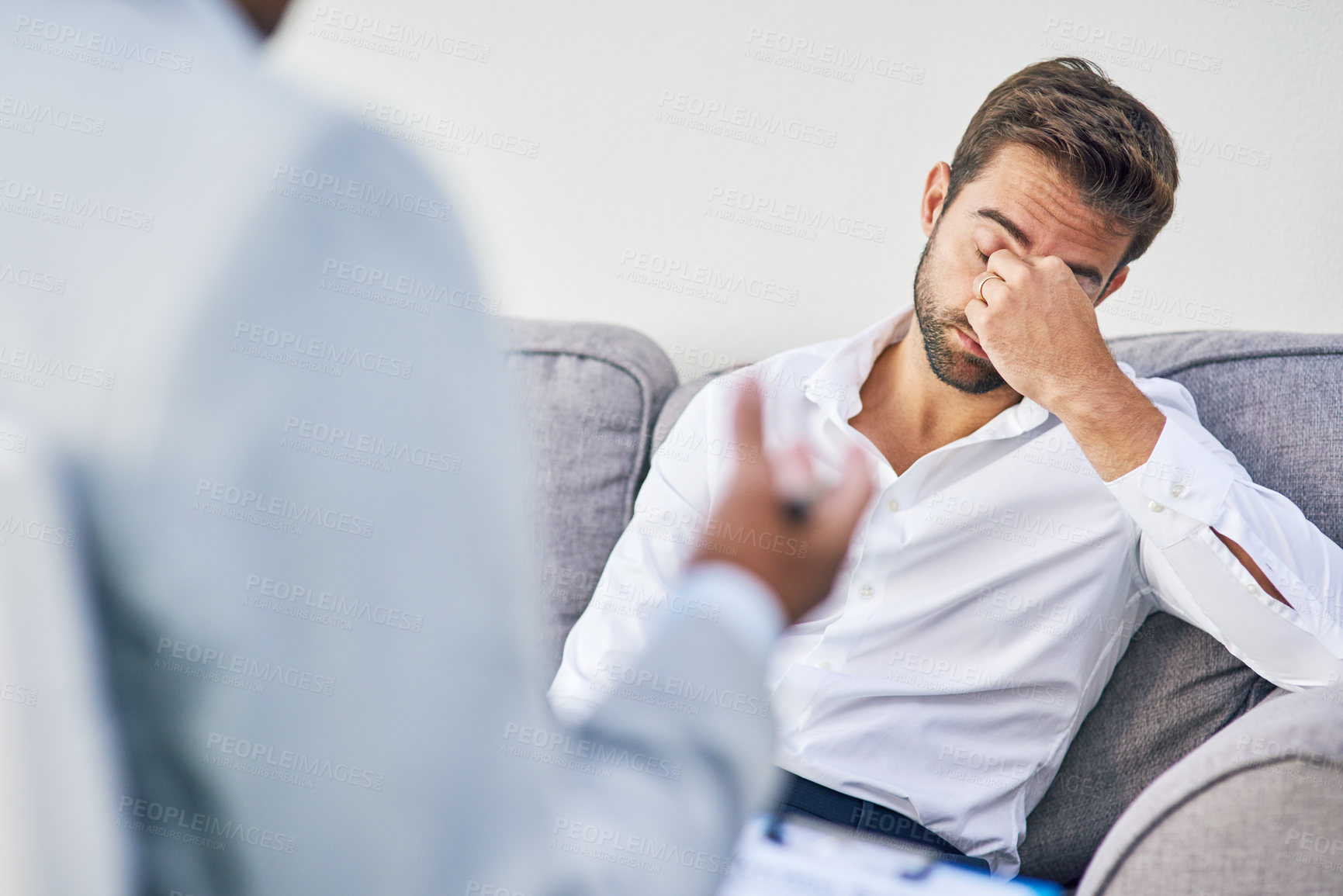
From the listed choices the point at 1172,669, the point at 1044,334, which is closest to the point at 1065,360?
the point at 1044,334

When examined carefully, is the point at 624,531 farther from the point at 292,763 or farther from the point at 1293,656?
the point at 292,763

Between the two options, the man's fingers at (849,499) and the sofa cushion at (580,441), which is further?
the sofa cushion at (580,441)

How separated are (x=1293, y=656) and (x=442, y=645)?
1.10 meters

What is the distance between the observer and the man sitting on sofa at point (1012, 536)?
1.03 meters

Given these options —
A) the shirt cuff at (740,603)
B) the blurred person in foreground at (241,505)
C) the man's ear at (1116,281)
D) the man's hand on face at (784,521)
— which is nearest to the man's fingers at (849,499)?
the man's hand on face at (784,521)

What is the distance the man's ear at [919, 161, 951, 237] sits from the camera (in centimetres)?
136

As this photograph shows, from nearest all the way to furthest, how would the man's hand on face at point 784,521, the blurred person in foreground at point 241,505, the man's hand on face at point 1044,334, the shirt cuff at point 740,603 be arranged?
the blurred person in foreground at point 241,505 < the shirt cuff at point 740,603 < the man's hand on face at point 784,521 < the man's hand on face at point 1044,334

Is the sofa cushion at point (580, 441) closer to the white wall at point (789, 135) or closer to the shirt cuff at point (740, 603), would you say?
the white wall at point (789, 135)

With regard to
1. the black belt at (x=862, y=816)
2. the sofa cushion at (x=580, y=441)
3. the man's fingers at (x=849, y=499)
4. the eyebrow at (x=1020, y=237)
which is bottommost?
the black belt at (x=862, y=816)

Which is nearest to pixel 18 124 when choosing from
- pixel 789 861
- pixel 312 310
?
pixel 312 310

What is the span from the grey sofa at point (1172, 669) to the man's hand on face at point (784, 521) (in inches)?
8.3

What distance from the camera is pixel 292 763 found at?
0.23m

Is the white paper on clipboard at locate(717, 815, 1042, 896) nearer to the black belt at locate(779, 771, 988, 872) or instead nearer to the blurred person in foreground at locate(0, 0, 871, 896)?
the black belt at locate(779, 771, 988, 872)

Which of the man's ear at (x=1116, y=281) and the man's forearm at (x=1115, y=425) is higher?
the man's ear at (x=1116, y=281)
